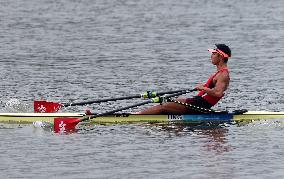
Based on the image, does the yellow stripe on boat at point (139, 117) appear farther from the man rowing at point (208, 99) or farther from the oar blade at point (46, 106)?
the oar blade at point (46, 106)

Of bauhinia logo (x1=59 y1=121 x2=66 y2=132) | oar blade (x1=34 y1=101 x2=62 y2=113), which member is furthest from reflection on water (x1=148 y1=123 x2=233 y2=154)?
oar blade (x1=34 y1=101 x2=62 y2=113)

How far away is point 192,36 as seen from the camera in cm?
6781

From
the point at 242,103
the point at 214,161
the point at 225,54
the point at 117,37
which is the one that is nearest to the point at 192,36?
the point at 117,37

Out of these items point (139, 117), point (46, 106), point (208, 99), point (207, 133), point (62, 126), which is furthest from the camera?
point (46, 106)

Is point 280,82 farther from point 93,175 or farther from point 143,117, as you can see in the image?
point 93,175

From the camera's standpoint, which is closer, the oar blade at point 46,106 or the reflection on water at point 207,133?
the reflection on water at point 207,133

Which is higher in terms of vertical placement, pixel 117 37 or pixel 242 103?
pixel 117 37

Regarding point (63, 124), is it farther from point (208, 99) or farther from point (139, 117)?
point (208, 99)

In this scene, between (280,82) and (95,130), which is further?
(280,82)

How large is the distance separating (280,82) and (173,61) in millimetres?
8864

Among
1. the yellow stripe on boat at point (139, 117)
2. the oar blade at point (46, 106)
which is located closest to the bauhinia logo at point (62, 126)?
the yellow stripe on boat at point (139, 117)

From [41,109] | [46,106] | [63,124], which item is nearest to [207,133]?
[63,124]

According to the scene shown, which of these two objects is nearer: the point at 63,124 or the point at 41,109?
the point at 63,124

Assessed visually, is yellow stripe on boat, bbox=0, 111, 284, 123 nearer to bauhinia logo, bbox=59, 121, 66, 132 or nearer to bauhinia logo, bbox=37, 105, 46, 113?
bauhinia logo, bbox=59, 121, 66, 132
